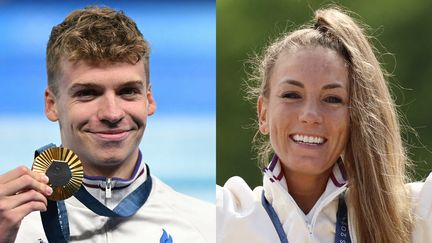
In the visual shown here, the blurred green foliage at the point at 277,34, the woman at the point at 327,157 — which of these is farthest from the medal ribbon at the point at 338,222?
the blurred green foliage at the point at 277,34

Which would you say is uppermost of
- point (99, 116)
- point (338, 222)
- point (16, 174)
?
point (99, 116)

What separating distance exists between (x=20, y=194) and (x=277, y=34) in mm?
917

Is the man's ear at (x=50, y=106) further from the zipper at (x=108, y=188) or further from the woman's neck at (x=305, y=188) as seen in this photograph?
the woman's neck at (x=305, y=188)

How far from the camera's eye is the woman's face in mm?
2035

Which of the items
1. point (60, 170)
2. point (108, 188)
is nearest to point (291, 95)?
point (108, 188)

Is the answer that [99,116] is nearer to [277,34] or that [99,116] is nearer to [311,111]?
[311,111]

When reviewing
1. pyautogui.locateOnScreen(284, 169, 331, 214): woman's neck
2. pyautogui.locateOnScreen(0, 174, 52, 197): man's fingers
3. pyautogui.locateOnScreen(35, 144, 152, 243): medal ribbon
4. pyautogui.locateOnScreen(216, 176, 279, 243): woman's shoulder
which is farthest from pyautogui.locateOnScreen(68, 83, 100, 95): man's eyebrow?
pyautogui.locateOnScreen(284, 169, 331, 214): woman's neck

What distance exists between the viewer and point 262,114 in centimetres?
218

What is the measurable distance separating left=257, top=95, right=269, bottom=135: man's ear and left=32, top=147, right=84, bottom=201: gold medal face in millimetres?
551

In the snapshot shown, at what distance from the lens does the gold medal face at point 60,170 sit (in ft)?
5.81

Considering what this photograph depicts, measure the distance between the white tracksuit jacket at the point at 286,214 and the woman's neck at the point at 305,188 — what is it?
28 mm

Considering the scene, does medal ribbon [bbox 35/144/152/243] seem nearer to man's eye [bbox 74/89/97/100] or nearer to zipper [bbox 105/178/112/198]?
zipper [bbox 105/178/112/198]

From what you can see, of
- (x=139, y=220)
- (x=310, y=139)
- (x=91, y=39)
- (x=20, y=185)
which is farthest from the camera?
(x=310, y=139)

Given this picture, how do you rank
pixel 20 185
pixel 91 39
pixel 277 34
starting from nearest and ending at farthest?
pixel 20 185
pixel 91 39
pixel 277 34
